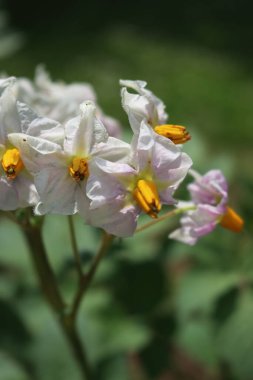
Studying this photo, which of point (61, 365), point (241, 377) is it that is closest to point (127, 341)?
point (61, 365)

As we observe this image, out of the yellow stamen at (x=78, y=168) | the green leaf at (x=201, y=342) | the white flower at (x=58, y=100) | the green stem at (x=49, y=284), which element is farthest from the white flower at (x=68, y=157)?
the green leaf at (x=201, y=342)

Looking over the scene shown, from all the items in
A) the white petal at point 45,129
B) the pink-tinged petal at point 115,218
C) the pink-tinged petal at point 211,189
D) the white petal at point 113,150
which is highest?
the white petal at point 45,129

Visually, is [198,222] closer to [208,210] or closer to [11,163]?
[208,210]

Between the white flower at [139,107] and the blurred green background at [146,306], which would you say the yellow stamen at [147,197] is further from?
the blurred green background at [146,306]

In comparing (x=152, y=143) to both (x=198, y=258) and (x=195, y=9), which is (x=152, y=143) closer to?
(x=198, y=258)

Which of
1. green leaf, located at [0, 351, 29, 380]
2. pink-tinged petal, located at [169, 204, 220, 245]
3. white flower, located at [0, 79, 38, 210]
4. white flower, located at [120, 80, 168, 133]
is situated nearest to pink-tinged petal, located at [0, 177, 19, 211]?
white flower, located at [0, 79, 38, 210]

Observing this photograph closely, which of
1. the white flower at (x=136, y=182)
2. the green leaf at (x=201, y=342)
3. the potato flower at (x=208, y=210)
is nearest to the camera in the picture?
the white flower at (x=136, y=182)

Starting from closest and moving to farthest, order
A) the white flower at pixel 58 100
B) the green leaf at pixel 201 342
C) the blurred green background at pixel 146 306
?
the white flower at pixel 58 100, the blurred green background at pixel 146 306, the green leaf at pixel 201 342

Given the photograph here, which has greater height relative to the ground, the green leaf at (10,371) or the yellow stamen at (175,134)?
the yellow stamen at (175,134)
